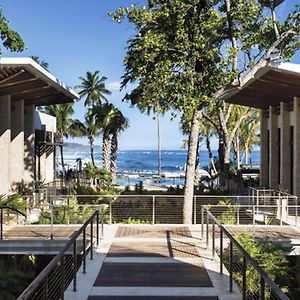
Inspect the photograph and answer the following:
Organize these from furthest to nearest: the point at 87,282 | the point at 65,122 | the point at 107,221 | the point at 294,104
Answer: the point at 65,122
the point at 294,104
the point at 107,221
the point at 87,282

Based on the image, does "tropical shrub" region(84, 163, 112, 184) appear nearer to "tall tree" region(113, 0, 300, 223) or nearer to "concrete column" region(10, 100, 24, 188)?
"concrete column" region(10, 100, 24, 188)

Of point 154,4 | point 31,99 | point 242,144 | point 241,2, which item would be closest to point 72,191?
point 31,99

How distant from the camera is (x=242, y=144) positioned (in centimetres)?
6694

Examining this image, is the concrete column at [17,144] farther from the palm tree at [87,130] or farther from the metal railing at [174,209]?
the palm tree at [87,130]

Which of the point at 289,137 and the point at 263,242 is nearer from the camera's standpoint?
the point at 263,242

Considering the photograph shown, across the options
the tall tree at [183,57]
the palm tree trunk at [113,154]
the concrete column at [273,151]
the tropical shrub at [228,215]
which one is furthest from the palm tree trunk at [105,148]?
the tropical shrub at [228,215]

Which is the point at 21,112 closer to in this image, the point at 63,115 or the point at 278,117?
the point at 278,117

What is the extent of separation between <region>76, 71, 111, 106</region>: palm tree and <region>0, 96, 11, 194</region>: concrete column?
123 ft

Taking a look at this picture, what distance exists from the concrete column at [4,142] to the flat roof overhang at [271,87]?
9.18 metres

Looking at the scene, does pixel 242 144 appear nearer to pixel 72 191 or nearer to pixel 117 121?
pixel 117 121

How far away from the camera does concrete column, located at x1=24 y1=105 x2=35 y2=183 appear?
23875 millimetres

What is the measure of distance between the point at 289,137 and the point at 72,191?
977cm

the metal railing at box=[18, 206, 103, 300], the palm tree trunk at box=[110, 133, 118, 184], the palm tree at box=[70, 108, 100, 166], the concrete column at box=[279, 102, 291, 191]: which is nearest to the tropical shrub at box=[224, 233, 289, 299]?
the metal railing at box=[18, 206, 103, 300]

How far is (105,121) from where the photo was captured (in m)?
39.7
